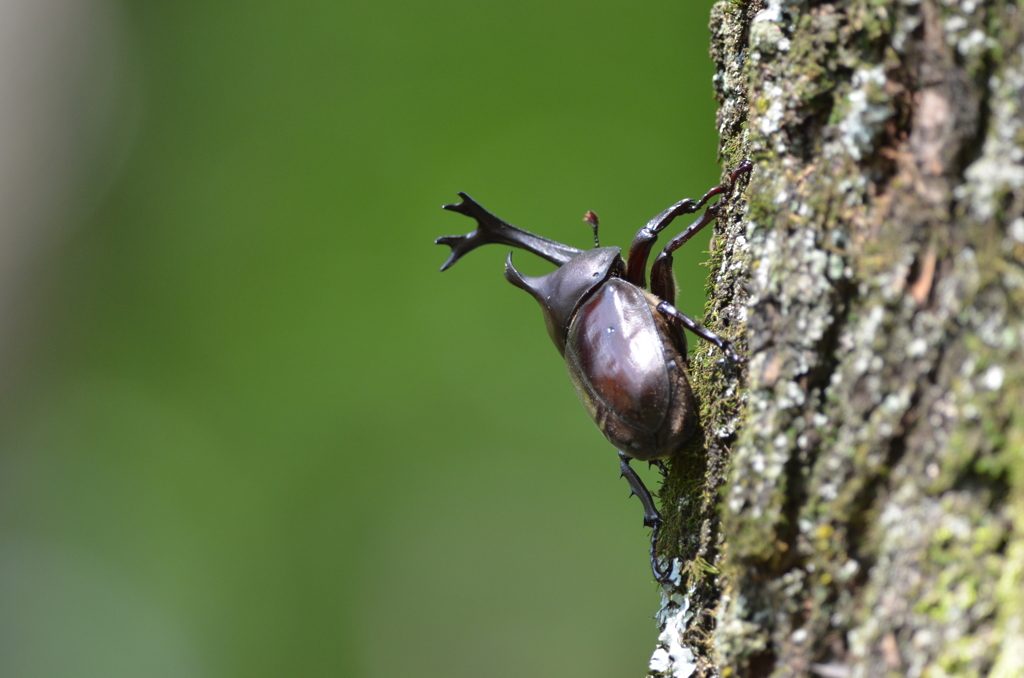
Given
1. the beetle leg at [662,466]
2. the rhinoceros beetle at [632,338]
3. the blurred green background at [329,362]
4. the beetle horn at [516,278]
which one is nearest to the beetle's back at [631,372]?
the rhinoceros beetle at [632,338]

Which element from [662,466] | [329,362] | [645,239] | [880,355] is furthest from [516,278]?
[329,362]

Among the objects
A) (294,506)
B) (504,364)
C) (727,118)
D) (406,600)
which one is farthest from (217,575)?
Answer: (727,118)

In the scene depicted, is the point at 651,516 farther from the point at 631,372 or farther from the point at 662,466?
the point at 631,372

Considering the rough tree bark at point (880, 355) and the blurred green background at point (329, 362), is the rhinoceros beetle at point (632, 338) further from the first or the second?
the blurred green background at point (329, 362)

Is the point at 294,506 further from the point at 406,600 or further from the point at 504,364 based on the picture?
the point at 504,364

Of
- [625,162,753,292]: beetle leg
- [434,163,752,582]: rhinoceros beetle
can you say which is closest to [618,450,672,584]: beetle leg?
[434,163,752,582]: rhinoceros beetle

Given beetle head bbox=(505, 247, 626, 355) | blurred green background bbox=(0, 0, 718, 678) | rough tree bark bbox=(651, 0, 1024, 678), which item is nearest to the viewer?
rough tree bark bbox=(651, 0, 1024, 678)

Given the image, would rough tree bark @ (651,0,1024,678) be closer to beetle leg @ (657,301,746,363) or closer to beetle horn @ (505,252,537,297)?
beetle leg @ (657,301,746,363)
